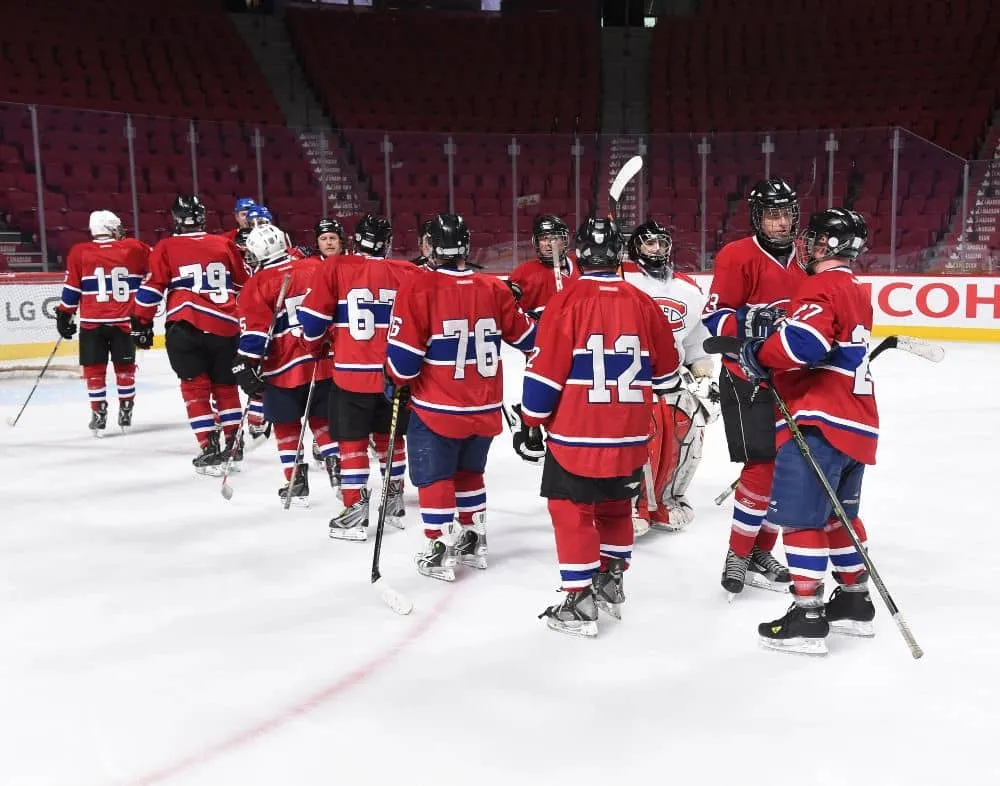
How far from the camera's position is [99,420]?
598 centimetres

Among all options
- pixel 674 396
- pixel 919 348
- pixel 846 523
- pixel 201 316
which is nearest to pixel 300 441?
pixel 201 316

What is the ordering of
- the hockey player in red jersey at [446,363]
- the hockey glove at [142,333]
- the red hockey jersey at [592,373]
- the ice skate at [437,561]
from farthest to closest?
the hockey glove at [142,333], the ice skate at [437,561], the hockey player in red jersey at [446,363], the red hockey jersey at [592,373]

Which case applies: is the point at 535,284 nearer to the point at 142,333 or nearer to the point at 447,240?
the point at 447,240

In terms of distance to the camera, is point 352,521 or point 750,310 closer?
point 750,310

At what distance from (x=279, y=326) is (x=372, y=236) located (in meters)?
0.70

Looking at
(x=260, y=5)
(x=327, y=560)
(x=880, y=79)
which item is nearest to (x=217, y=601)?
(x=327, y=560)

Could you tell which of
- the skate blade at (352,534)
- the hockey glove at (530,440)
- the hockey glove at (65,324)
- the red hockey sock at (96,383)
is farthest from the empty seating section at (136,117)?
the hockey glove at (530,440)

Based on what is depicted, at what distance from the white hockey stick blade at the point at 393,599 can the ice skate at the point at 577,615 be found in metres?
0.43

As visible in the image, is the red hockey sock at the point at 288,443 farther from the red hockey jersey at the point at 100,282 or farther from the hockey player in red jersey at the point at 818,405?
the hockey player in red jersey at the point at 818,405

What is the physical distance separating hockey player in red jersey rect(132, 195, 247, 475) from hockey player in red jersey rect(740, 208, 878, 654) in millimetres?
3228

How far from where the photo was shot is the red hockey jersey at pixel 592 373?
2.73 m

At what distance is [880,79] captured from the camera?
44.5 feet

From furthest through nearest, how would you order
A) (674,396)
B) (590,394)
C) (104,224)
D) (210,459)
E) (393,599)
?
(104,224) → (210,459) → (674,396) → (393,599) → (590,394)

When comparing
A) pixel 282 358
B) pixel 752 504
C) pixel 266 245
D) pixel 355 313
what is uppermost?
pixel 266 245
